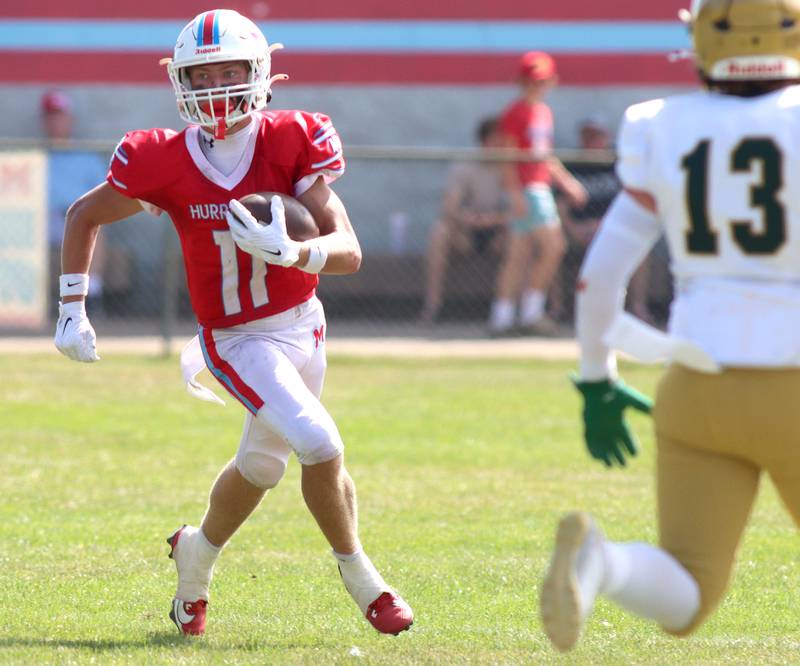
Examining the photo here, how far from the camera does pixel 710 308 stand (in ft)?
12.2

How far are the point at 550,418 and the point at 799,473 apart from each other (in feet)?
20.4

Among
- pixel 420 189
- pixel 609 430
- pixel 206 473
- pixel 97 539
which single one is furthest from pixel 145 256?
pixel 609 430

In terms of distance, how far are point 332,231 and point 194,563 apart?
1.15 m

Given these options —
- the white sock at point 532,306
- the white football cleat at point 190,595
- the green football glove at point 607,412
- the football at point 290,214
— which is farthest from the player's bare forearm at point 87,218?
the white sock at point 532,306

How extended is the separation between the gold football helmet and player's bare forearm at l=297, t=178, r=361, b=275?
143cm

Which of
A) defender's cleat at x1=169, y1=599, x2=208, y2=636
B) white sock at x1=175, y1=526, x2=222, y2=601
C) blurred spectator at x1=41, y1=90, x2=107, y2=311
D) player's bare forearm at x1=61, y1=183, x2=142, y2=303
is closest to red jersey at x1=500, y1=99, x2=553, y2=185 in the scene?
blurred spectator at x1=41, y1=90, x2=107, y2=311

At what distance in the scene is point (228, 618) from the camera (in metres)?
5.29

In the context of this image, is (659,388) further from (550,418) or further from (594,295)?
(550,418)

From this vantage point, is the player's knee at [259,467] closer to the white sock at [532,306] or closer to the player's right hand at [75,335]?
the player's right hand at [75,335]

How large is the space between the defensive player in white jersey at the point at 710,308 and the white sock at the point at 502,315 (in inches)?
371

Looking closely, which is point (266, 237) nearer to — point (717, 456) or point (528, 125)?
point (717, 456)

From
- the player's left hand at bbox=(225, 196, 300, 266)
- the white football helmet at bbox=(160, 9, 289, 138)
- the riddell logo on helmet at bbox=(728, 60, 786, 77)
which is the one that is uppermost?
the riddell logo on helmet at bbox=(728, 60, 786, 77)

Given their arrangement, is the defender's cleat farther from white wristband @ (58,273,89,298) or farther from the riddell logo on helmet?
the riddell logo on helmet

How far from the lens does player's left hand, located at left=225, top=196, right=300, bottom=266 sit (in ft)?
15.0
